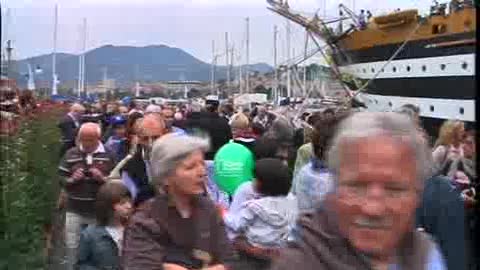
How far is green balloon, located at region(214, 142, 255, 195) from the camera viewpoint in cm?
698

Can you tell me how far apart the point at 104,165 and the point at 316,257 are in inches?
251

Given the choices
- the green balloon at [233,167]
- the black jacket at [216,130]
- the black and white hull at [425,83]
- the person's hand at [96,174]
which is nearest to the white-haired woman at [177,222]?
the green balloon at [233,167]

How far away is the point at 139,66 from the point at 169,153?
140 meters

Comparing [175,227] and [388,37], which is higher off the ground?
[388,37]

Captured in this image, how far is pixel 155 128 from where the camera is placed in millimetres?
7230

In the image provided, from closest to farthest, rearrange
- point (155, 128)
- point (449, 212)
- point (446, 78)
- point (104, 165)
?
1. point (449, 212)
2. point (155, 128)
3. point (104, 165)
4. point (446, 78)

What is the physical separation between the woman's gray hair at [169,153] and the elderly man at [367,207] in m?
1.62

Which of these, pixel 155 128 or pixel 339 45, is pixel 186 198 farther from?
pixel 339 45

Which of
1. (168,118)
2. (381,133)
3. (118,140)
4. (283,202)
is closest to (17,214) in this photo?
(283,202)

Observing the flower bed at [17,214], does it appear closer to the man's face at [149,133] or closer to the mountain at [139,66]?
the man's face at [149,133]

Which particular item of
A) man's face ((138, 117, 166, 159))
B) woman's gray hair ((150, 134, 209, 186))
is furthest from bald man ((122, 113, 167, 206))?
woman's gray hair ((150, 134, 209, 186))

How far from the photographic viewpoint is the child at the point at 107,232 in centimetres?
555

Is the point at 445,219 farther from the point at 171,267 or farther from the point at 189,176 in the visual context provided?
the point at 171,267

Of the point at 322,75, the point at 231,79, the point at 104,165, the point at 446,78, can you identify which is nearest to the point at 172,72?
the point at 231,79
